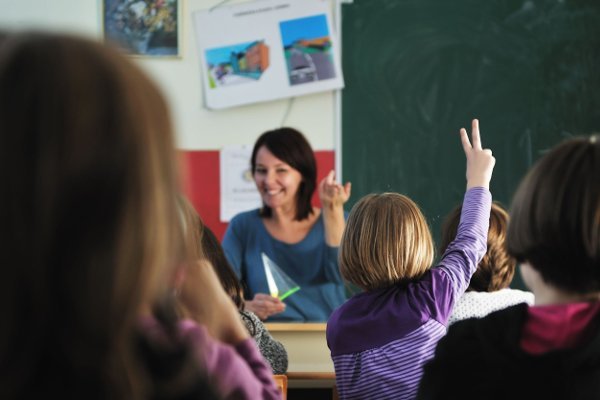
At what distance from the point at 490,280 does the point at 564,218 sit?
3.86 ft

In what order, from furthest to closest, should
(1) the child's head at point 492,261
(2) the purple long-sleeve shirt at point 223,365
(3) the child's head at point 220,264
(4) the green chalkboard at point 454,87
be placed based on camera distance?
(4) the green chalkboard at point 454,87, (1) the child's head at point 492,261, (3) the child's head at point 220,264, (2) the purple long-sleeve shirt at point 223,365

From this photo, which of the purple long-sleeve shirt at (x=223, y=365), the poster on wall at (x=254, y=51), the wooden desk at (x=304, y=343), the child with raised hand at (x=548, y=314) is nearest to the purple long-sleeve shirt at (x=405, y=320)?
the child with raised hand at (x=548, y=314)

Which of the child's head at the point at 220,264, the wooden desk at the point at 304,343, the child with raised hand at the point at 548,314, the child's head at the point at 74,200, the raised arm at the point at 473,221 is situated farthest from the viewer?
the wooden desk at the point at 304,343

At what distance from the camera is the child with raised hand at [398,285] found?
6.11 ft

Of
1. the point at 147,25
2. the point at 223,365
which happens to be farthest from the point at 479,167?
the point at 147,25

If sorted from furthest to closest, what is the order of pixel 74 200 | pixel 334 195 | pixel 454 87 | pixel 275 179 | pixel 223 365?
pixel 454 87 < pixel 275 179 < pixel 334 195 < pixel 223 365 < pixel 74 200

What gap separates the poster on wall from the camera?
14.4ft

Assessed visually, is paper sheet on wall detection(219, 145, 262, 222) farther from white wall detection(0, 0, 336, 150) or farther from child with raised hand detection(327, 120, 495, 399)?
child with raised hand detection(327, 120, 495, 399)

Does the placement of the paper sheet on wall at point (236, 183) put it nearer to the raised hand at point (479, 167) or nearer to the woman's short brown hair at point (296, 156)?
the woman's short brown hair at point (296, 156)

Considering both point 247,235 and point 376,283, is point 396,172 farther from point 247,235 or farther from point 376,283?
point 376,283

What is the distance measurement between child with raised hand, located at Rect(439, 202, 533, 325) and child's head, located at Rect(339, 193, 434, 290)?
1.01ft

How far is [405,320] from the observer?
6.21 ft

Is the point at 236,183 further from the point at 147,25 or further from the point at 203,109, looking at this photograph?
the point at 147,25

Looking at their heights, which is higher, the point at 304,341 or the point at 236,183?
the point at 236,183
